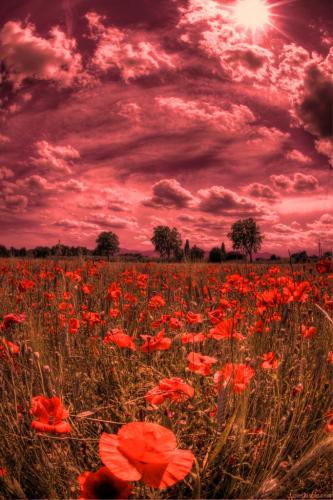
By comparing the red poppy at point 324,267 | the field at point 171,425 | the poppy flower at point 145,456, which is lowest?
the field at point 171,425

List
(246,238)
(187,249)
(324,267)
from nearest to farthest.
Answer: (324,267) → (187,249) → (246,238)

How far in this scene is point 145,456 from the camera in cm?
63

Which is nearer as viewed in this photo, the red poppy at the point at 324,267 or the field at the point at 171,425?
the field at the point at 171,425

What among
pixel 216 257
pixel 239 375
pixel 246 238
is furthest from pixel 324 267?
pixel 216 257

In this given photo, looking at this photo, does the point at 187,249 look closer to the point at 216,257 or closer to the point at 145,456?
the point at 145,456

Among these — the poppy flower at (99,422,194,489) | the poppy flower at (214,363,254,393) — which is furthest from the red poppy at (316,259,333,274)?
the poppy flower at (99,422,194,489)

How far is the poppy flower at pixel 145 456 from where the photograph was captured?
0.62 m

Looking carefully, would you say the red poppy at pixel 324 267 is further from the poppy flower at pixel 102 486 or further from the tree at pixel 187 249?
the tree at pixel 187 249

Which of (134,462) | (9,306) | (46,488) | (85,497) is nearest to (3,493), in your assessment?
(46,488)

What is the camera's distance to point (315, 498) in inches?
41.8

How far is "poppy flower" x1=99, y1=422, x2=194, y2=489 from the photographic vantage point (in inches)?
24.5

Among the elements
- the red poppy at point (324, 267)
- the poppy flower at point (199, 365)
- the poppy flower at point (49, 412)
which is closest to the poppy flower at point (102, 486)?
the poppy flower at point (49, 412)

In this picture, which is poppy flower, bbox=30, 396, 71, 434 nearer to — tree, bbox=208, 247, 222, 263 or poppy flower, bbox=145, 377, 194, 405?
poppy flower, bbox=145, 377, 194, 405

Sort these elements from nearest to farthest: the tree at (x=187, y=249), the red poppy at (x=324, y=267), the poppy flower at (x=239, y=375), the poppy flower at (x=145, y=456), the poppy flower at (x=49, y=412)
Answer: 1. the poppy flower at (x=145, y=456)
2. the poppy flower at (x=49, y=412)
3. the poppy flower at (x=239, y=375)
4. the red poppy at (x=324, y=267)
5. the tree at (x=187, y=249)
